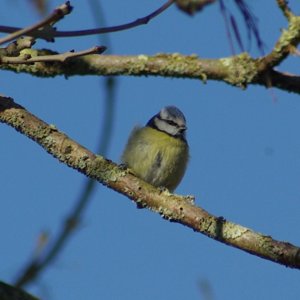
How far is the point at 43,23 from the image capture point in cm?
108

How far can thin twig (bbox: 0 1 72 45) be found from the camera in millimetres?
1087

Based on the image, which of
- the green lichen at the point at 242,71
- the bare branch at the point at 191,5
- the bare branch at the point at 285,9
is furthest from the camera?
the green lichen at the point at 242,71

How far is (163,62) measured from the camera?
10.3ft

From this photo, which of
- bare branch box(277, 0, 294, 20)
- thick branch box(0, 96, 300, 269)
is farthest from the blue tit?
bare branch box(277, 0, 294, 20)

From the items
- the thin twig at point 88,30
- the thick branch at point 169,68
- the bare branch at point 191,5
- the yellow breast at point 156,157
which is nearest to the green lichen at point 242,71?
the thick branch at point 169,68

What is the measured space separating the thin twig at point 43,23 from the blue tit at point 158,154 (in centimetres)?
400

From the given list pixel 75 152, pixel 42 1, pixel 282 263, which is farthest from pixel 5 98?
pixel 42 1

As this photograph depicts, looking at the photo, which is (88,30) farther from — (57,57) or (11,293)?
(11,293)

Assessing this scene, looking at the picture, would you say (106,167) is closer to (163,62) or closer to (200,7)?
(163,62)

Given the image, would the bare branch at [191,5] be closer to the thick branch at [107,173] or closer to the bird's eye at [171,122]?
the thick branch at [107,173]

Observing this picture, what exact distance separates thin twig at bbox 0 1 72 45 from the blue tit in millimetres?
4001

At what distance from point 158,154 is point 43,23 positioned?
4248mm

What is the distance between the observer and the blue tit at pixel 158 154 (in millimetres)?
5195

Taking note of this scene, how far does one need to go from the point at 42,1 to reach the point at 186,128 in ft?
A: 14.3
